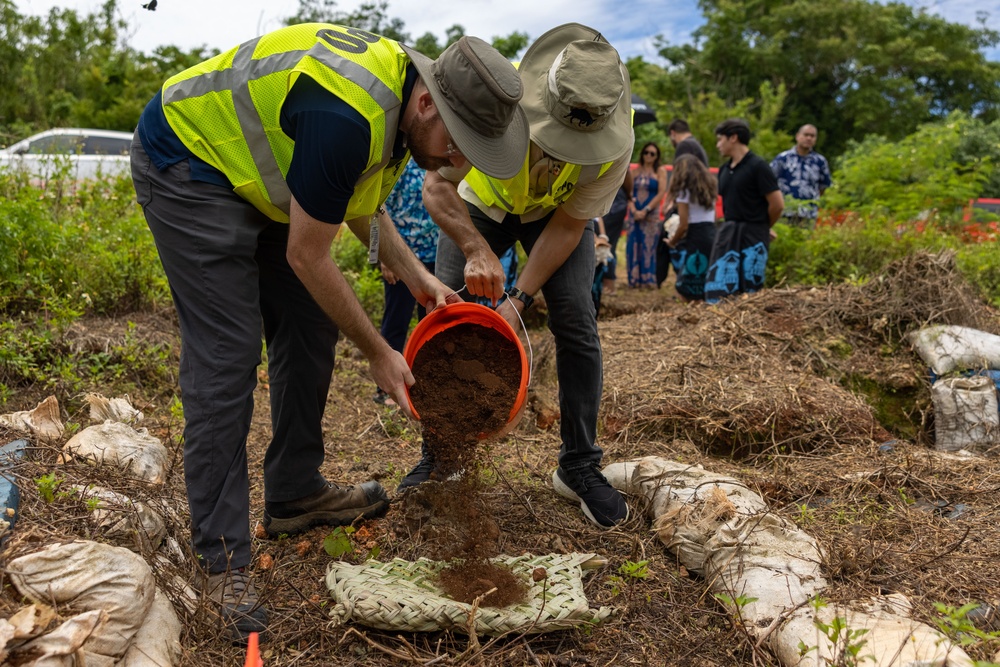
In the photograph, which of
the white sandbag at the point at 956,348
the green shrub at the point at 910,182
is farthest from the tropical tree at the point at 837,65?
the white sandbag at the point at 956,348

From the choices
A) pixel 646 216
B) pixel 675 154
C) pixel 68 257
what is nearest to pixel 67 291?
pixel 68 257

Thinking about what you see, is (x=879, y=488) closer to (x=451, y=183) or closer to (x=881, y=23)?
(x=451, y=183)

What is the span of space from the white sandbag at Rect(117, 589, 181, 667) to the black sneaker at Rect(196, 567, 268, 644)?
0.39 feet

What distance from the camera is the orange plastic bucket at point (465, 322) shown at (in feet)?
7.97

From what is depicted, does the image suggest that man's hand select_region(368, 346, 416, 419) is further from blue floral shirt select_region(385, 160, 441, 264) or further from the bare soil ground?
blue floral shirt select_region(385, 160, 441, 264)

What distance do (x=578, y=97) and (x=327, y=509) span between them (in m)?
1.64

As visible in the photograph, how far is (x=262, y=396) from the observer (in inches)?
180

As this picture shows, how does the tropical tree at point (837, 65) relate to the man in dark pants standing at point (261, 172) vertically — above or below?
above

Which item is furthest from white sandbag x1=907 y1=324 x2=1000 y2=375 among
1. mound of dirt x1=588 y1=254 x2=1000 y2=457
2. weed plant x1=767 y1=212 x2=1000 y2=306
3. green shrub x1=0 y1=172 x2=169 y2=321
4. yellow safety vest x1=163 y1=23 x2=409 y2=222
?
green shrub x1=0 y1=172 x2=169 y2=321

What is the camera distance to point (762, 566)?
7.64 feet

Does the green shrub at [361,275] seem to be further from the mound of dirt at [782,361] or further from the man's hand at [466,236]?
the man's hand at [466,236]

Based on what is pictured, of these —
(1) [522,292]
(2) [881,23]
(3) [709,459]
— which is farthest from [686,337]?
(2) [881,23]

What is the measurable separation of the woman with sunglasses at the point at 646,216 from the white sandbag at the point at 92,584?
6616 mm

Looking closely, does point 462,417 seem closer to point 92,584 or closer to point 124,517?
point 124,517
